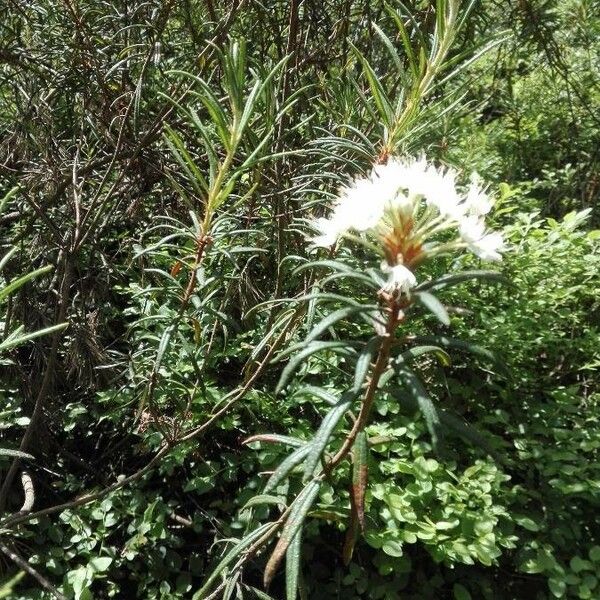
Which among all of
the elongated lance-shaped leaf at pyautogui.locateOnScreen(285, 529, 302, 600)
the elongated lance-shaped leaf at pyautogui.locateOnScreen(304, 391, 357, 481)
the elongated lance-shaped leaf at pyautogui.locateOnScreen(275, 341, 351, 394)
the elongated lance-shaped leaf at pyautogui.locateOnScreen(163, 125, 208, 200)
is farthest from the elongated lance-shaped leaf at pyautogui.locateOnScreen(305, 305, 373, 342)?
the elongated lance-shaped leaf at pyautogui.locateOnScreen(163, 125, 208, 200)

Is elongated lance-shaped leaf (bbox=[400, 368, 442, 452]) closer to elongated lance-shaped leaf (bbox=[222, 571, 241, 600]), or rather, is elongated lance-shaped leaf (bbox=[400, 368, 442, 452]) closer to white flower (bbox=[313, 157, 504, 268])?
white flower (bbox=[313, 157, 504, 268])

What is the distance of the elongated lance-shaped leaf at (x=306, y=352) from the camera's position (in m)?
1.13

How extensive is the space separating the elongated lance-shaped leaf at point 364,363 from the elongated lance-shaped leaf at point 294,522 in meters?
0.29

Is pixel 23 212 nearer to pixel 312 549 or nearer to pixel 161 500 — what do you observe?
pixel 161 500

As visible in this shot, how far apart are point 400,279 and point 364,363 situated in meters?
0.15

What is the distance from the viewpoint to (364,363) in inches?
46.2

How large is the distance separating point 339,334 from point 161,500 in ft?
2.46

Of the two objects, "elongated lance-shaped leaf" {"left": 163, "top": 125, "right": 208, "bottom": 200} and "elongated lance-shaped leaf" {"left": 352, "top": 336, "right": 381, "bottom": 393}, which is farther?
"elongated lance-shaped leaf" {"left": 163, "top": 125, "right": 208, "bottom": 200}

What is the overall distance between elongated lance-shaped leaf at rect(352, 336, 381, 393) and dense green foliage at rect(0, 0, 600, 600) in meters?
0.78

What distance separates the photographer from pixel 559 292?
8.73ft

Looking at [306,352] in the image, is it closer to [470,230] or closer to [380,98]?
[470,230]

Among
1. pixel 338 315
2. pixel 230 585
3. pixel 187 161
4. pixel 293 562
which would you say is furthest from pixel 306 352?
pixel 230 585

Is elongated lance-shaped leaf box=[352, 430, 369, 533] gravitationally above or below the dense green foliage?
below

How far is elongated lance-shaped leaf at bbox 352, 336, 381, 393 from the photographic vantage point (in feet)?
3.81
